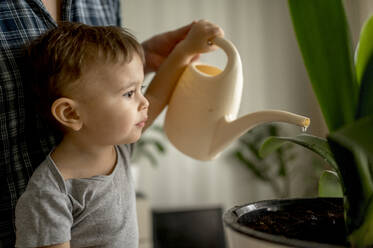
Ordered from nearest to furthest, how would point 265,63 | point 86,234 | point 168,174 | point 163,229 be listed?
point 86,234
point 163,229
point 168,174
point 265,63

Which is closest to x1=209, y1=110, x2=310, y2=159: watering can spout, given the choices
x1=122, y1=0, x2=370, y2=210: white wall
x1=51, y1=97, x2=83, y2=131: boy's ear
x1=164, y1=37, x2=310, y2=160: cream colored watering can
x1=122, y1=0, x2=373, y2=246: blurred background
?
x1=164, y1=37, x2=310, y2=160: cream colored watering can

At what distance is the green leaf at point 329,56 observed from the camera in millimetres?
465

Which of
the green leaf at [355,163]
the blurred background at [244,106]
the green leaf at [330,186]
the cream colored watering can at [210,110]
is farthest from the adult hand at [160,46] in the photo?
the blurred background at [244,106]

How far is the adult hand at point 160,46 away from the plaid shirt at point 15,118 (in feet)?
0.81

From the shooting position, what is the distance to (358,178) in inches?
17.1

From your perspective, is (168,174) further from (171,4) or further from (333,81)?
(333,81)

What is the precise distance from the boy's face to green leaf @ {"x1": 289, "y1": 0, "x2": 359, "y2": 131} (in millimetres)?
307

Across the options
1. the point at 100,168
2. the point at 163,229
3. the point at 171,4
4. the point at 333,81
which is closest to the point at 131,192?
the point at 100,168

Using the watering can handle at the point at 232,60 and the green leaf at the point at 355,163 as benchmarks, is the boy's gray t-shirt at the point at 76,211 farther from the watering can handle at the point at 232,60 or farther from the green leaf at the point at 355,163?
the green leaf at the point at 355,163

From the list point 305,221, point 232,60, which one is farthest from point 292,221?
point 232,60

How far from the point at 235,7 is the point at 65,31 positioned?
11.1 feet

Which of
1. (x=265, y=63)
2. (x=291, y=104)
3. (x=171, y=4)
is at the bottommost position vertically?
(x=291, y=104)

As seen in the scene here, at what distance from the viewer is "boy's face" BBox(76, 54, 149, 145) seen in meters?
0.67

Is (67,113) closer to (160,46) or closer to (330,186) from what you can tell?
(160,46)
